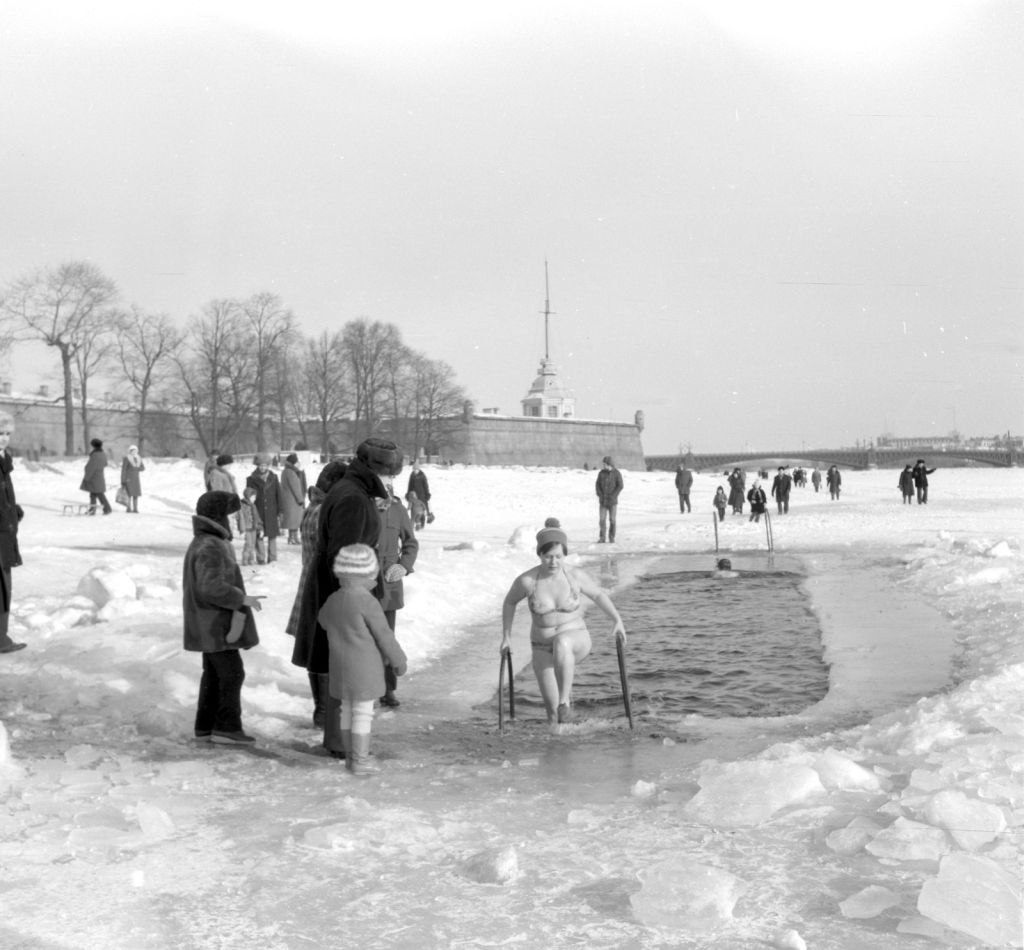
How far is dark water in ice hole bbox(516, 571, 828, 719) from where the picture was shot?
772 centimetres

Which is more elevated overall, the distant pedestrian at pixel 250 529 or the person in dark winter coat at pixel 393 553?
the person in dark winter coat at pixel 393 553

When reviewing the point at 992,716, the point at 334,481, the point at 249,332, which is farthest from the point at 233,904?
the point at 249,332

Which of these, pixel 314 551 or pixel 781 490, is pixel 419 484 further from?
pixel 314 551

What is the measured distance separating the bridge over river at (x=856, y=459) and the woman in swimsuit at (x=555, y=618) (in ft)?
244

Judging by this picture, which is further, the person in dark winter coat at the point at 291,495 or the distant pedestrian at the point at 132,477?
the distant pedestrian at the point at 132,477

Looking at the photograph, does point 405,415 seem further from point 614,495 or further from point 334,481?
point 334,481

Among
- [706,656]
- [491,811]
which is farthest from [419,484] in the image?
[491,811]

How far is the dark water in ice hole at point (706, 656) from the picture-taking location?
7.72 meters

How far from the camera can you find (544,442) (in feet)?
323

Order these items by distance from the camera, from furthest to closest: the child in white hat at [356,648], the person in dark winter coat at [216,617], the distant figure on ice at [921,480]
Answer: the distant figure on ice at [921,480] → the person in dark winter coat at [216,617] → the child in white hat at [356,648]

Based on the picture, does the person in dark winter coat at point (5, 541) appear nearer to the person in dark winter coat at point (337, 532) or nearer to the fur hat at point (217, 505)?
the fur hat at point (217, 505)

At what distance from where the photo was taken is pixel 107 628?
365 inches

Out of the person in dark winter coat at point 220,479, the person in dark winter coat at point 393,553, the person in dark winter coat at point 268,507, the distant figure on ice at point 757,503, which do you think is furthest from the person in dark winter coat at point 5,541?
the distant figure on ice at point 757,503

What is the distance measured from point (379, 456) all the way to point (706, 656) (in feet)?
14.4
